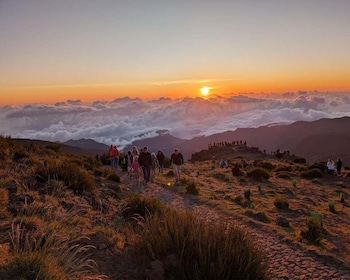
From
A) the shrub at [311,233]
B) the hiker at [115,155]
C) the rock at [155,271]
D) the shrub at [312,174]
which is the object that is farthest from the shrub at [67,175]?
the shrub at [312,174]

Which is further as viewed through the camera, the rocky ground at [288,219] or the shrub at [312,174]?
the shrub at [312,174]

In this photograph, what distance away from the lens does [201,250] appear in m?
6.12

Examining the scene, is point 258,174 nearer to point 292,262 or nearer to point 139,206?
Answer: point 139,206

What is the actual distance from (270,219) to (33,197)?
8.64 metres

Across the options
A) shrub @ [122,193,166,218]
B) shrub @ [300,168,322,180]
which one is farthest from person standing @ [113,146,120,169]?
shrub @ [300,168,322,180]

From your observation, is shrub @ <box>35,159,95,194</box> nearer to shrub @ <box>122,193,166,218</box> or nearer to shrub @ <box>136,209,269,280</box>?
shrub @ <box>122,193,166,218</box>

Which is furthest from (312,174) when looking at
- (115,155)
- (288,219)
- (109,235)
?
(109,235)

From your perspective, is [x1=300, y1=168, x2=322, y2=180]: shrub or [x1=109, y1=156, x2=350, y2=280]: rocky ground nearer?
[x1=109, y1=156, x2=350, y2=280]: rocky ground

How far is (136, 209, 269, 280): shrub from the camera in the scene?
19.3ft

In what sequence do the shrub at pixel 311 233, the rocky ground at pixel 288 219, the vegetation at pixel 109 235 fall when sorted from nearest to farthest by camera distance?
the vegetation at pixel 109 235
the rocky ground at pixel 288 219
the shrub at pixel 311 233

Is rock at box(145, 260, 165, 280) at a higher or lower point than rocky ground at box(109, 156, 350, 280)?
higher

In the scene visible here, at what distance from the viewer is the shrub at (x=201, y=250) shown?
19.3 ft

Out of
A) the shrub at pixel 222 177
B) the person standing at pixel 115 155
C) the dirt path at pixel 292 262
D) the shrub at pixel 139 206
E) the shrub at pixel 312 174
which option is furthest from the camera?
the shrub at pixel 312 174

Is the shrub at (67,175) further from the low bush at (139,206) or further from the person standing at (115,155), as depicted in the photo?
the person standing at (115,155)
